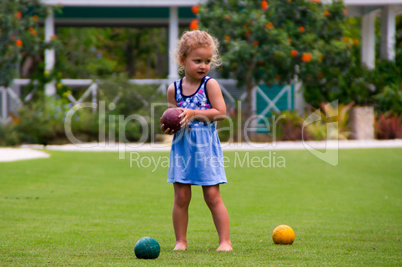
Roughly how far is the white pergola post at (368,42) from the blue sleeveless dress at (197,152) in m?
14.8

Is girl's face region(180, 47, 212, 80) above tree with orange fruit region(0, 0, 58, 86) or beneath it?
beneath

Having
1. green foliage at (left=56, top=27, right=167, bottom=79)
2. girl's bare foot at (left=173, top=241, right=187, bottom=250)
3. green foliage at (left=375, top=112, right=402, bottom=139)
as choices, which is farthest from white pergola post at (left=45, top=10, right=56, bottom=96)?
girl's bare foot at (left=173, top=241, right=187, bottom=250)

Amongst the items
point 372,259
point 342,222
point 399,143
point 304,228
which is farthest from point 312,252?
point 399,143

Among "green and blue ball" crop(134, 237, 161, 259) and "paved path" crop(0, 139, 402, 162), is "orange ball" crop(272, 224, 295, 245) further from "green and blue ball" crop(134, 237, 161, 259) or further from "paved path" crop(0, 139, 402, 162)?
"paved path" crop(0, 139, 402, 162)

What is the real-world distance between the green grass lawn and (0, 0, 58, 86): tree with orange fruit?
10.9 ft

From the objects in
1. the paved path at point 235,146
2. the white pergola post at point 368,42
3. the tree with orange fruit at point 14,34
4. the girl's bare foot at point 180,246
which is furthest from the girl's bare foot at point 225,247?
the white pergola post at point 368,42

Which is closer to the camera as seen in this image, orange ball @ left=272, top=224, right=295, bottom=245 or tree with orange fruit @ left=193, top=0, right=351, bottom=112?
orange ball @ left=272, top=224, right=295, bottom=245

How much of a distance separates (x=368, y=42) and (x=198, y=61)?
619 inches

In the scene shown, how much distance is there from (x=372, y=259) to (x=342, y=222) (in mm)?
2195

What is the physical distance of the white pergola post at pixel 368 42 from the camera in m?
19.0

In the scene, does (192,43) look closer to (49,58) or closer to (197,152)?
(197,152)

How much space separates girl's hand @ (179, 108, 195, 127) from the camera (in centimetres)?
453

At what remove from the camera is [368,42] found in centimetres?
1931

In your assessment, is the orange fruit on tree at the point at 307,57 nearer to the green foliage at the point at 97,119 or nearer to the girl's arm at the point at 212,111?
the green foliage at the point at 97,119
